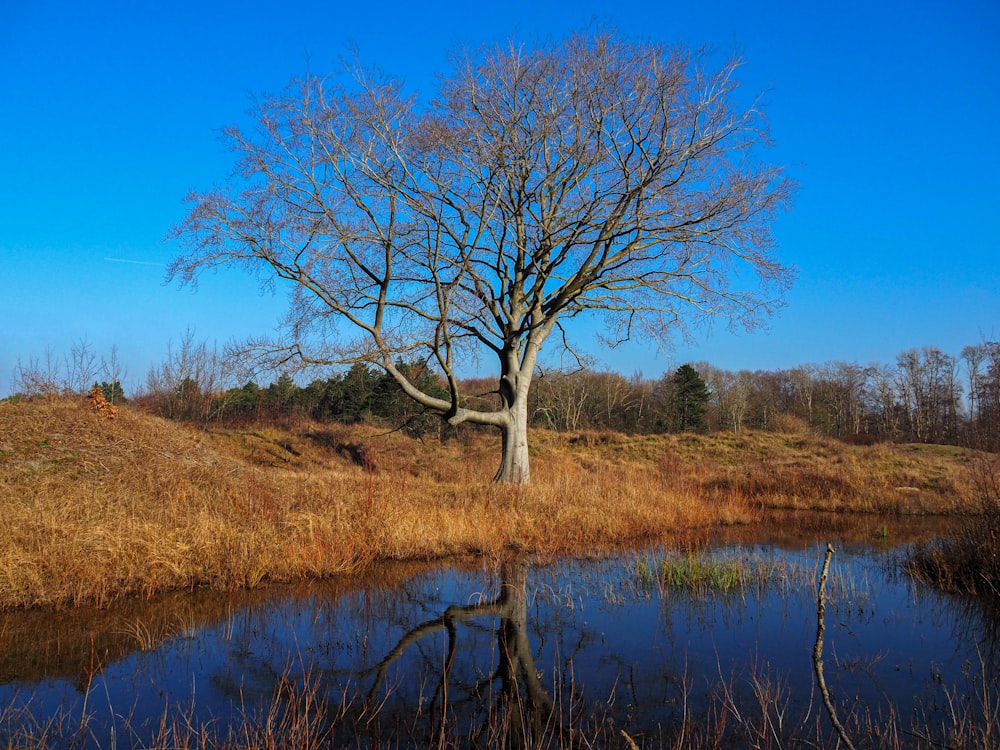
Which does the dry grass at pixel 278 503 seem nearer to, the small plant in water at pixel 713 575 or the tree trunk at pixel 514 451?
the tree trunk at pixel 514 451

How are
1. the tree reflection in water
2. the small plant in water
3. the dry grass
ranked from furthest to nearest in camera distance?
the small plant in water
the dry grass
the tree reflection in water

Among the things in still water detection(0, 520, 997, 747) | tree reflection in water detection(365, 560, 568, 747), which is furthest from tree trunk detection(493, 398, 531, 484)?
tree reflection in water detection(365, 560, 568, 747)

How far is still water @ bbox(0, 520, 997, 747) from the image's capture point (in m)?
4.40

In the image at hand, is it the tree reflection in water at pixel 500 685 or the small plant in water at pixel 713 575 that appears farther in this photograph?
the small plant in water at pixel 713 575

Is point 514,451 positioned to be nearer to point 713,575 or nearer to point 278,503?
point 278,503

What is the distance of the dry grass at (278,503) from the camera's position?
7.80m

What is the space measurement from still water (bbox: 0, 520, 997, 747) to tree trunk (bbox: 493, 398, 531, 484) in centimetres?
736

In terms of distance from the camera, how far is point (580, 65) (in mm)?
14359

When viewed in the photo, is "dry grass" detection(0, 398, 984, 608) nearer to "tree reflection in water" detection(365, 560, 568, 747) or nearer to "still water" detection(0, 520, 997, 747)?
"still water" detection(0, 520, 997, 747)

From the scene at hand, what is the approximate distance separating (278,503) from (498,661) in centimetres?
591

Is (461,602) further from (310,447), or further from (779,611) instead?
(310,447)

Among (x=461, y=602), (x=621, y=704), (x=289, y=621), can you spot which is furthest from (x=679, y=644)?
(x=289, y=621)

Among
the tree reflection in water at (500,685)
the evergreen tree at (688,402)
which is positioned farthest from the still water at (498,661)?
the evergreen tree at (688,402)

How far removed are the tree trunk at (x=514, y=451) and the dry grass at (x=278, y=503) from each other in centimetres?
74
